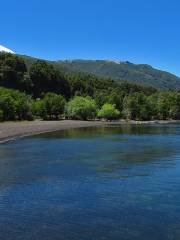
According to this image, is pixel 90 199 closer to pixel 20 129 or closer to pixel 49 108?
pixel 20 129

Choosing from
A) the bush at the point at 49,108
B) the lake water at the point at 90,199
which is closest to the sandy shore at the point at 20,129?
the bush at the point at 49,108

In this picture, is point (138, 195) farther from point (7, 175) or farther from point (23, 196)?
point (7, 175)

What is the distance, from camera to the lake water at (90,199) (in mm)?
22484

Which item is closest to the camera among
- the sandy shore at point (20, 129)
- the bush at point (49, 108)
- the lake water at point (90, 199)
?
the lake water at point (90, 199)

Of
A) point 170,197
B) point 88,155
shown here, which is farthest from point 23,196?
point 88,155

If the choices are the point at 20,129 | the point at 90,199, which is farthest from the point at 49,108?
the point at 90,199

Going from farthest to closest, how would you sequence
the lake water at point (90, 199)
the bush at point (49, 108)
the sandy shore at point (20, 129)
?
the bush at point (49, 108) < the sandy shore at point (20, 129) < the lake water at point (90, 199)

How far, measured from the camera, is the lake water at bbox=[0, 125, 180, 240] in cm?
2248

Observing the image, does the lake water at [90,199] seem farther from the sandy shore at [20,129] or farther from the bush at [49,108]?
the bush at [49,108]

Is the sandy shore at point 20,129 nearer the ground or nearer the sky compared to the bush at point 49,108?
nearer the ground

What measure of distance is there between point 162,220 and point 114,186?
10.4 m

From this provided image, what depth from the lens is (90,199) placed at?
29.6m

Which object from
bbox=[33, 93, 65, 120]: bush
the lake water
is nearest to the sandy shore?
bbox=[33, 93, 65, 120]: bush

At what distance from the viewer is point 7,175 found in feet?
134
